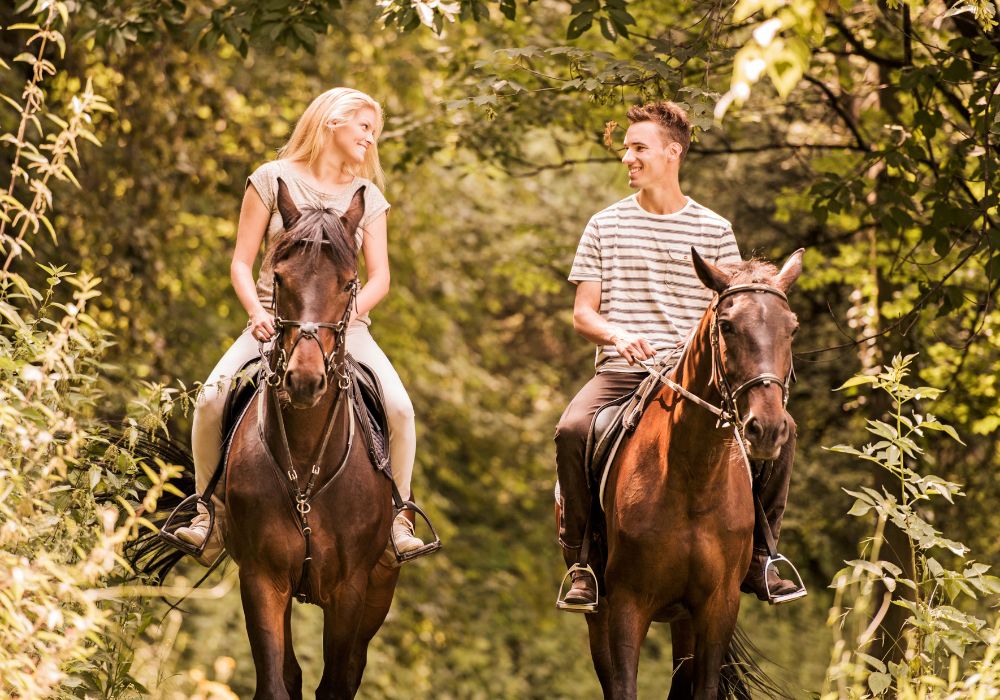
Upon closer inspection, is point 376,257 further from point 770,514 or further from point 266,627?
point 770,514

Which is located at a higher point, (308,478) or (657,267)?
(657,267)

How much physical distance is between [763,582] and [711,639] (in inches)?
25.6

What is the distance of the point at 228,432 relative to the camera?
6.67 metres

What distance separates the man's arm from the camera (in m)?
6.27

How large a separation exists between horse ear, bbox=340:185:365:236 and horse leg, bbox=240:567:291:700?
1.75m

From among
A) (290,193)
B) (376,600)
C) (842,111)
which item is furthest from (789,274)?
(842,111)

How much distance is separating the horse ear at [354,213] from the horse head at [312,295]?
5 cm

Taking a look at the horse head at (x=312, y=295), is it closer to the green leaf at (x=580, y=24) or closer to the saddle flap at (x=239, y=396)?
the saddle flap at (x=239, y=396)

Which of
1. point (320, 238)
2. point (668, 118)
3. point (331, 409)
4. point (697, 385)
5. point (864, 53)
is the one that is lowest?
point (331, 409)

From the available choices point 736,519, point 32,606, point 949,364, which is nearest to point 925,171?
point 949,364

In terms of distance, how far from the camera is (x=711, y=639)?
630 cm

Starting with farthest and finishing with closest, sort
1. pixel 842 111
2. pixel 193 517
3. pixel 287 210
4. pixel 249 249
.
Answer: pixel 842 111, pixel 193 517, pixel 249 249, pixel 287 210

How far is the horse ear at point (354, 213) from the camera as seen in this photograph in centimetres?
600

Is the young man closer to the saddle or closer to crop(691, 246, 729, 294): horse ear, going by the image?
the saddle
